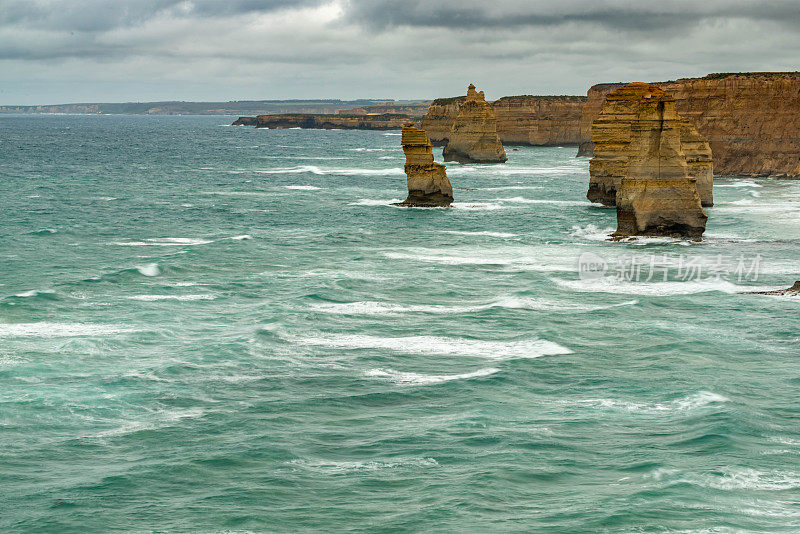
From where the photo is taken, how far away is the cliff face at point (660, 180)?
151 ft

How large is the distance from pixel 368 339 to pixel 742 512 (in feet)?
46.6

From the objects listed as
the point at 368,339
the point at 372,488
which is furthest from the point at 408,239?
the point at 372,488

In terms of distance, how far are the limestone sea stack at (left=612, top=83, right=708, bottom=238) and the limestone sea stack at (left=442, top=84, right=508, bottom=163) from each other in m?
66.6

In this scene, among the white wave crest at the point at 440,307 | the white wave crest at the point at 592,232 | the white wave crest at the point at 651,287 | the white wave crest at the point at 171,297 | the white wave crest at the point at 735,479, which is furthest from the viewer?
the white wave crest at the point at 592,232

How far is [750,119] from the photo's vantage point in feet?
306

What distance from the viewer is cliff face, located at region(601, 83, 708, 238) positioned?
46125 mm

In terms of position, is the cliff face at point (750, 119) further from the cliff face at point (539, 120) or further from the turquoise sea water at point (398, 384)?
the cliff face at point (539, 120)

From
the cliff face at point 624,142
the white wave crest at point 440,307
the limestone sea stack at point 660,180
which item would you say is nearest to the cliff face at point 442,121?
the cliff face at point 624,142

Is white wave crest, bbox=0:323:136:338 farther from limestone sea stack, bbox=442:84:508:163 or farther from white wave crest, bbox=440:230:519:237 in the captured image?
limestone sea stack, bbox=442:84:508:163

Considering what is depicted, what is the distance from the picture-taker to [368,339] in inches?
1131

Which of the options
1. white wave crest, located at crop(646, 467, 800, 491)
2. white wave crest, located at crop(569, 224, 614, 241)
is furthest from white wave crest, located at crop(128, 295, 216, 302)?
white wave crest, located at crop(569, 224, 614, 241)

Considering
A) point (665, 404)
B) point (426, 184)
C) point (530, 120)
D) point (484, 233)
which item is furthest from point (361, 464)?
point (530, 120)

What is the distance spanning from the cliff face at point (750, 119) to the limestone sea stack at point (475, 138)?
2481 centimetres

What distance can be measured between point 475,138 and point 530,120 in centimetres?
5246
